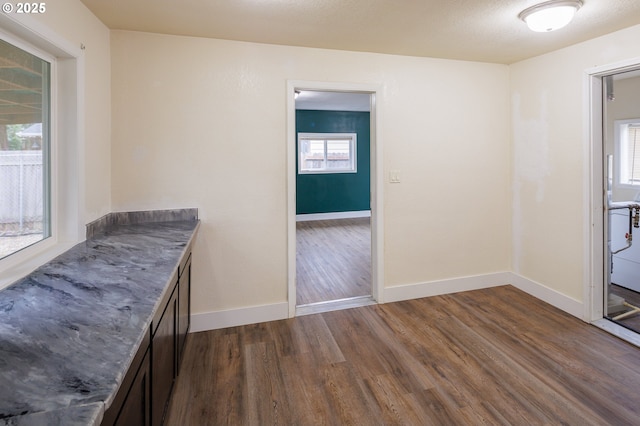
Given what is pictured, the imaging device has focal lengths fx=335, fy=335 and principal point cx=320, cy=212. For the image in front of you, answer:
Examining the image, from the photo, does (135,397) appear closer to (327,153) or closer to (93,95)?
(93,95)

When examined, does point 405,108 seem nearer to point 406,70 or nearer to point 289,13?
point 406,70

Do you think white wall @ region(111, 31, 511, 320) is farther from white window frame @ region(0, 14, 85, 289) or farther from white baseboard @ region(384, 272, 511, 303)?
white window frame @ region(0, 14, 85, 289)

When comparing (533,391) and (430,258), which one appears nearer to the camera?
(533,391)

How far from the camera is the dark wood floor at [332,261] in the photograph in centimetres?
364

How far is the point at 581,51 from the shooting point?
9.24 ft

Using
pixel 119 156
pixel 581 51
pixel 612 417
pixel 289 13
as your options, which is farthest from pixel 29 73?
pixel 581 51

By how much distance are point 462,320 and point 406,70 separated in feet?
7.73

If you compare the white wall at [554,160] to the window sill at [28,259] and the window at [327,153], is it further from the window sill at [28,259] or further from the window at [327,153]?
the window at [327,153]

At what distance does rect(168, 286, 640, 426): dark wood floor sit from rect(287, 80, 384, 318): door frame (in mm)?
357

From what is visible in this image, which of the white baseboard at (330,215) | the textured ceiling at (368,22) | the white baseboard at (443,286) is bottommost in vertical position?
the white baseboard at (443,286)

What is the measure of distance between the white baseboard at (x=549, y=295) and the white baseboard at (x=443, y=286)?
5.3 inches

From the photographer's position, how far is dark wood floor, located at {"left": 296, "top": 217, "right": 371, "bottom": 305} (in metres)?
3.64

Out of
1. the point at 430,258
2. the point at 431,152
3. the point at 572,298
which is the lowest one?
the point at 572,298

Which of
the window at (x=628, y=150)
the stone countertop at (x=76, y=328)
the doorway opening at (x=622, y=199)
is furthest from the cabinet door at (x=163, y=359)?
the window at (x=628, y=150)
